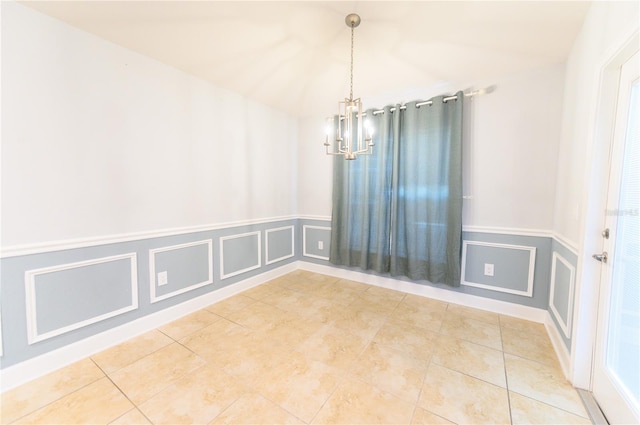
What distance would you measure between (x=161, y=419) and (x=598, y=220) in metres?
2.77

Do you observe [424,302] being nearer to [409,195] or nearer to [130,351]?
[409,195]

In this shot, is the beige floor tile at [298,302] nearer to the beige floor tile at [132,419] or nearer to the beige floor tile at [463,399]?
the beige floor tile at [463,399]

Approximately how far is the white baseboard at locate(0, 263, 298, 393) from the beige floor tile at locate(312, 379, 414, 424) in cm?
175

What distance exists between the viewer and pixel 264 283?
3.35m

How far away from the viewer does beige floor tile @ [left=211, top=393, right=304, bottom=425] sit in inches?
53.1

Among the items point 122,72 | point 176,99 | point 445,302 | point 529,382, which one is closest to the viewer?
point 529,382

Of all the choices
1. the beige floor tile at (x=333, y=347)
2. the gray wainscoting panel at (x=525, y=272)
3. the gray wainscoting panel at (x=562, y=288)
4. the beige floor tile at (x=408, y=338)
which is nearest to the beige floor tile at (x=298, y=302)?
the beige floor tile at (x=333, y=347)

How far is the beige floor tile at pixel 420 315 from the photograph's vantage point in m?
2.36

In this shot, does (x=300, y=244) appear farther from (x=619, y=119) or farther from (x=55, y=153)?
(x=619, y=119)

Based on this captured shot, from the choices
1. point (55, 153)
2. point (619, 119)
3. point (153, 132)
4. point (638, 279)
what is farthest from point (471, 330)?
point (55, 153)

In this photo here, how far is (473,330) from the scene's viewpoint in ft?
7.39

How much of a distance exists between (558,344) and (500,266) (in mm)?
789

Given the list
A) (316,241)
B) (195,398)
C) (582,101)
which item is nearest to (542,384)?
(582,101)

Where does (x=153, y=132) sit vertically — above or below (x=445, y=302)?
above
